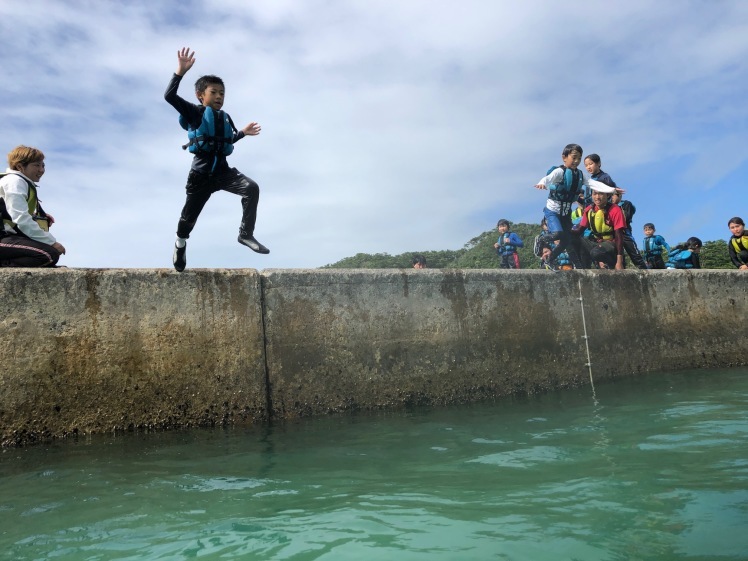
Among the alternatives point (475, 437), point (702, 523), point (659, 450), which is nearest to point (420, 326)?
point (475, 437)

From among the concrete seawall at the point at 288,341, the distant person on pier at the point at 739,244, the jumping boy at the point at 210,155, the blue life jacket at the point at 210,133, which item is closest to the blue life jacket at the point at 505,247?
the distant person on pier at the point at 739,244

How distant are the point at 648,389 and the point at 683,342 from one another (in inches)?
55.1

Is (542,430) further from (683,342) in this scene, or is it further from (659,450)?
(683,342)

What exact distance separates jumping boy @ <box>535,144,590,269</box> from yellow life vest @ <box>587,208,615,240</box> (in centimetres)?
36

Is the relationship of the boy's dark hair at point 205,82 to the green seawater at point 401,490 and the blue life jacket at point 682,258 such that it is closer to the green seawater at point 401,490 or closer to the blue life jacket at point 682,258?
the green seawater at point 401,490

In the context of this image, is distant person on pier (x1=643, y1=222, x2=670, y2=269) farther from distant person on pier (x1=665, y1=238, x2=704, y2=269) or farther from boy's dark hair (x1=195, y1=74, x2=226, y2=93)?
boy's dark hair (x1=195, y1=74, x2=226, y2=93)

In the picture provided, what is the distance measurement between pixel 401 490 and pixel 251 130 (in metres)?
3.16

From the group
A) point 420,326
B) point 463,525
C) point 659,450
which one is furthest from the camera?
point 420,326

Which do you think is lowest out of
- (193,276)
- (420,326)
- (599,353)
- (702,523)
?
(702,523)

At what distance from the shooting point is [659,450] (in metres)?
3.13

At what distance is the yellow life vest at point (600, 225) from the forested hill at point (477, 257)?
10883 mm

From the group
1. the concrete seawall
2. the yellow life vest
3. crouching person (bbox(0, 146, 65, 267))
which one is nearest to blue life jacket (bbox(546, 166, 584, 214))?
the yellow life vest

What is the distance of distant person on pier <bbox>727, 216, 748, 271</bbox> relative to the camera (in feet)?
28.9

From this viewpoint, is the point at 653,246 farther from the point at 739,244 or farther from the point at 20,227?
the point at 20,227
